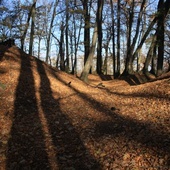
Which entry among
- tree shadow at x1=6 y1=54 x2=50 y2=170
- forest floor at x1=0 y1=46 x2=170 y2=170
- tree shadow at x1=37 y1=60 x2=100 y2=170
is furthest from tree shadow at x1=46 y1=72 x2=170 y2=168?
tree shadow at x1=6 y1=54 x2=50 y2=170

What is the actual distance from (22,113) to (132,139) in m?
3.72

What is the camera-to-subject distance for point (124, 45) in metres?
40.6

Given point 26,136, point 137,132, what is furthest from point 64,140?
point 137,132

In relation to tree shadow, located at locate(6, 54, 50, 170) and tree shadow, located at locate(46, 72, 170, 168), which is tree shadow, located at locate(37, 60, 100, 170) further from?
tree shadow, located at locate(46, 72, 170, 168)

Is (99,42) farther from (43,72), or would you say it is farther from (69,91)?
(69,91)

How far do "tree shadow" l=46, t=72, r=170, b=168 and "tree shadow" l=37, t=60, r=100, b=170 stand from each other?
630 mm

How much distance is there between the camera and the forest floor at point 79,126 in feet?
16.1

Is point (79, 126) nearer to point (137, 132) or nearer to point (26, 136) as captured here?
point (26, 136)

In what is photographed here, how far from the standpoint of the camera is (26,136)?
6.16 m

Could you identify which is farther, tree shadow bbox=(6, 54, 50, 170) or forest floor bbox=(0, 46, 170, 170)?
tree shadow bbox=(6, 54, 50, 170)

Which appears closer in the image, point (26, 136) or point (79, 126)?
point (26, 136)

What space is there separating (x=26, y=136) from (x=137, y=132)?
2869mm

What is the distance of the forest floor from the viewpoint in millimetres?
4902

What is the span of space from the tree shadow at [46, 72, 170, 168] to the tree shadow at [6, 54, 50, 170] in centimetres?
149
